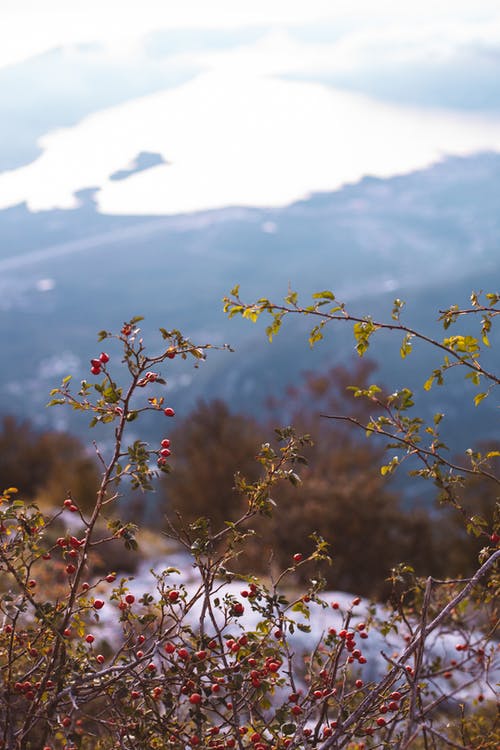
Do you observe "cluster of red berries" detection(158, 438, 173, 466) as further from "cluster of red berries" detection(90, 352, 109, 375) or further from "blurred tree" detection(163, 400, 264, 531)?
"blurred tree" detection(163, 400, 264, 531)

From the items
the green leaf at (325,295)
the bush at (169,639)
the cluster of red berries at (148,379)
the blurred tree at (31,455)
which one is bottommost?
the bush at (169,639)

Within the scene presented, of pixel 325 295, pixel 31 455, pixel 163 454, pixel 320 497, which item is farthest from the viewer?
pixel 31 455

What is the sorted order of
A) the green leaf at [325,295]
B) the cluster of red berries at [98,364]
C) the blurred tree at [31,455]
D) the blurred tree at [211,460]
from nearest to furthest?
1. the cluster of red berries at [98,364]
2. the green leaf at [325,295]
3. the blurred tree at [211,460]
4. the blurred tree at [31,455]

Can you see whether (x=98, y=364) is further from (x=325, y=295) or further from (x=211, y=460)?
(x=211, y=460)

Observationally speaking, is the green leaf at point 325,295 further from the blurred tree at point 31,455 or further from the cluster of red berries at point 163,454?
the blurred tree at point 31,455

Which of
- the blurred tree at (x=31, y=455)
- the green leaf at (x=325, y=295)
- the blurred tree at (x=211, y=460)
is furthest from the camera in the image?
the blurred tree at (x=31, y=455)

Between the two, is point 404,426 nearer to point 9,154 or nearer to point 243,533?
point 243,533

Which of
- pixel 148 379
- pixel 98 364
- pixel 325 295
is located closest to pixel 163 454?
pixel 148 379

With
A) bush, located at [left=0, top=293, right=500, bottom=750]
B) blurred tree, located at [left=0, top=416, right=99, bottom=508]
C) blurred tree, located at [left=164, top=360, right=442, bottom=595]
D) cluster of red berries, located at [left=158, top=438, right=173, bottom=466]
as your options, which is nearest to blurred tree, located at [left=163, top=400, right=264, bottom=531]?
blurred tree, located at [left=164, top=360, right=442, bottom=595]

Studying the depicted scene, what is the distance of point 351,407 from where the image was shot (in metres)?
23.8

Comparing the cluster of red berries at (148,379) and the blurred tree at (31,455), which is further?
the blurred tree at (31,455)

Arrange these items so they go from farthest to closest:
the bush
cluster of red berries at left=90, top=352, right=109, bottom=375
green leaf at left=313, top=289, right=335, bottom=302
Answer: green leaf at left=313, top=289, right=335, bottom=302, cluster of red berries at left=90, top=352, right=109, bottom=375, the bush

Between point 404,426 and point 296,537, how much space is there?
36.6 feet

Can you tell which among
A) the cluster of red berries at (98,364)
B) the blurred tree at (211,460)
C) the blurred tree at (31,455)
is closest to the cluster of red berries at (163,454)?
the cluster of red berries at (98,364)
